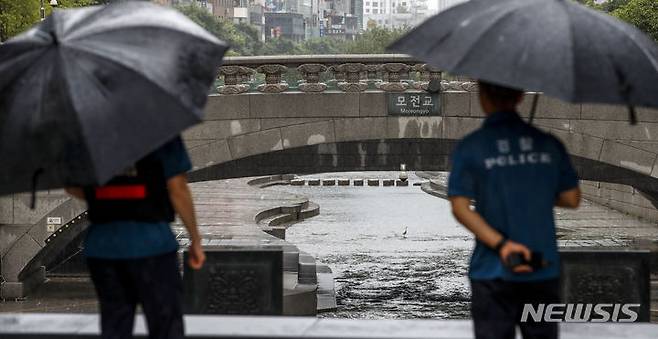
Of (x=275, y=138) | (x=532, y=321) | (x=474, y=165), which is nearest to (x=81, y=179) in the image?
(x=474, y=165)

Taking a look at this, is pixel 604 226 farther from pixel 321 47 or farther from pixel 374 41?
pixel 321 47

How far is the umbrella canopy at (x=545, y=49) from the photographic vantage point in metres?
4.99

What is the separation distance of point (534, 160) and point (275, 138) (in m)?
18.4

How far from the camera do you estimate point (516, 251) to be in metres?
4.93

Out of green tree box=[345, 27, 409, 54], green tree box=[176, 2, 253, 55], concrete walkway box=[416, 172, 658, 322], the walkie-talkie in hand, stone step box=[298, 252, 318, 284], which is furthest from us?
green tree box=[345, 27, 409, 54]

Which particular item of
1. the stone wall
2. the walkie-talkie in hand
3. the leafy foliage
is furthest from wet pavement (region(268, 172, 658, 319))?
the walkie-talkie in hand

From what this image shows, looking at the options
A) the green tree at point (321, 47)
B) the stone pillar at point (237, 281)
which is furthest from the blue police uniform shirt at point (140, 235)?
the green tree at point (321, 47)

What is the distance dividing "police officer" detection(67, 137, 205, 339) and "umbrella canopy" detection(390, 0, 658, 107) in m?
1.11

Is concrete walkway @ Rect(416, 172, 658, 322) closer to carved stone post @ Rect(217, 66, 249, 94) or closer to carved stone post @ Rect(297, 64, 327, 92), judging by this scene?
carved stone post @ Rect(297, 64, 327, 92)

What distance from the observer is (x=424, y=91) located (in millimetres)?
23250

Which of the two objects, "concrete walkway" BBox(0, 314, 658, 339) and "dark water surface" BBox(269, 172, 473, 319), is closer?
"concrete walkway" BBox(0, 314, 658, 339)

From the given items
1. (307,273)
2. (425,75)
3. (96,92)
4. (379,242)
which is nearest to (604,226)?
(379,242)

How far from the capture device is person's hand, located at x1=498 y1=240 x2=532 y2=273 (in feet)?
16.1

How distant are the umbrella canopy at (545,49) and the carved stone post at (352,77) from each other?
1776 centimetres
